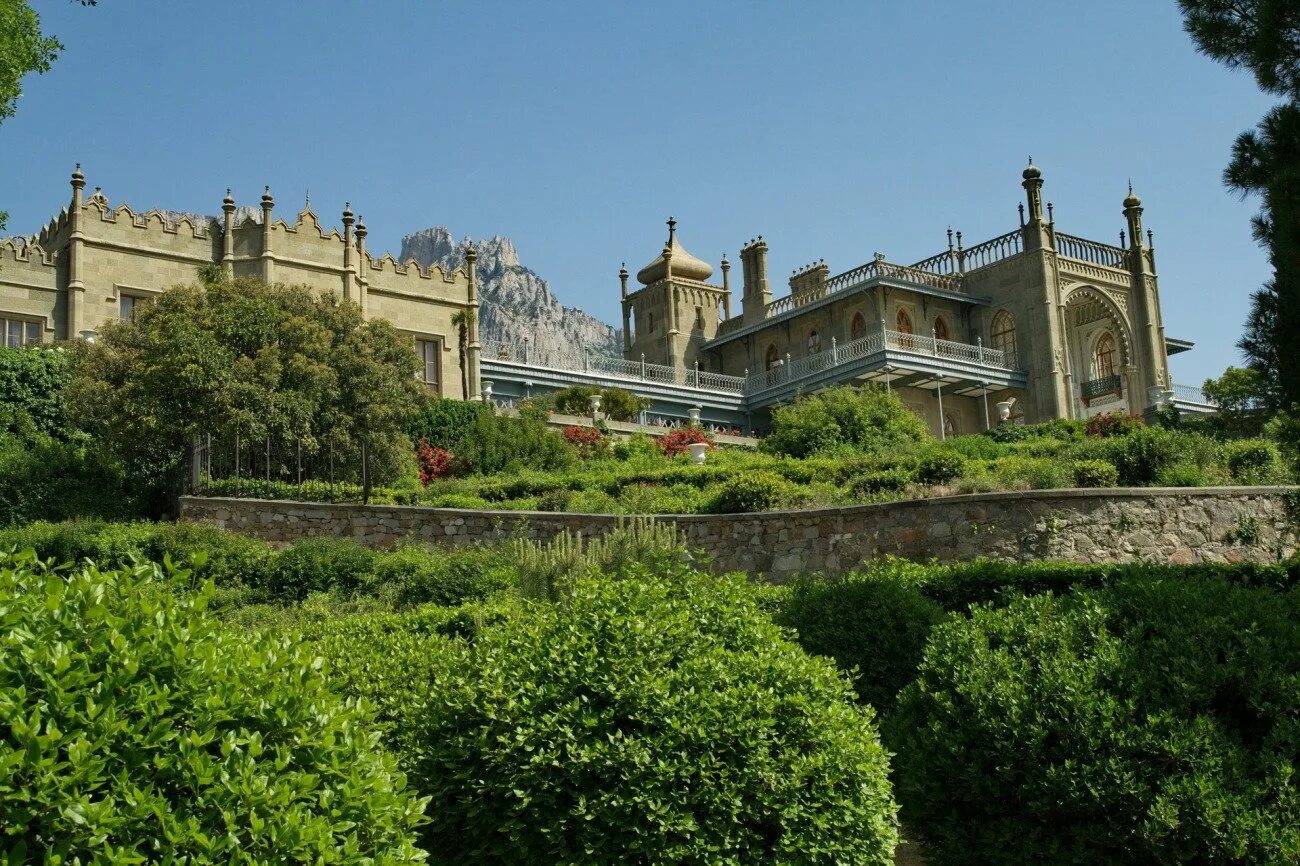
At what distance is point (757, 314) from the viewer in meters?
45.7

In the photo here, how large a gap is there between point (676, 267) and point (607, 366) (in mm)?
10347

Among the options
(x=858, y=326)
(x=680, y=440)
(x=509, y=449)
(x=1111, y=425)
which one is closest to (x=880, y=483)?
(x=509, y=449)

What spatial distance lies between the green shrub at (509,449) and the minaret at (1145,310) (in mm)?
22124

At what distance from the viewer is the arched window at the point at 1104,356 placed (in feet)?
141

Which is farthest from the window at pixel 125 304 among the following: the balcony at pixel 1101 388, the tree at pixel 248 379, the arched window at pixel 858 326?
the balcony at pixel 1101 388

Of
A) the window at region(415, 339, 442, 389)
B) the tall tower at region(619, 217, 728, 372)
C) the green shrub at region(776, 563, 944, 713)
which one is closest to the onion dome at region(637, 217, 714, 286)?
the tall tower at region(619, 217, 728, 372)

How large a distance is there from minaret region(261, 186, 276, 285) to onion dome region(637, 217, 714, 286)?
19.5m

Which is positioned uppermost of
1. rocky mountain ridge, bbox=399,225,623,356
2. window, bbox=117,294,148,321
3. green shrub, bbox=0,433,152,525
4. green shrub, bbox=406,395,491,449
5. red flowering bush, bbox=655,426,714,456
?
rocky mountain ridge, bbox=399,225,623,356

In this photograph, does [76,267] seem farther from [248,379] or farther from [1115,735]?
[1115,735]

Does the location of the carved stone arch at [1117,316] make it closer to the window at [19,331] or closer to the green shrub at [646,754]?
the window at [19,331]

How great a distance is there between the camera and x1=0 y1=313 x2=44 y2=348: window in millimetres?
28781

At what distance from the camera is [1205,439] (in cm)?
1892

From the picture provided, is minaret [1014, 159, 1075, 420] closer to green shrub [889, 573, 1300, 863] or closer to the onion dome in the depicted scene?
the onion dome

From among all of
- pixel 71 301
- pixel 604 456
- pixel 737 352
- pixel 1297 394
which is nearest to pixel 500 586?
pixel 1297 394
